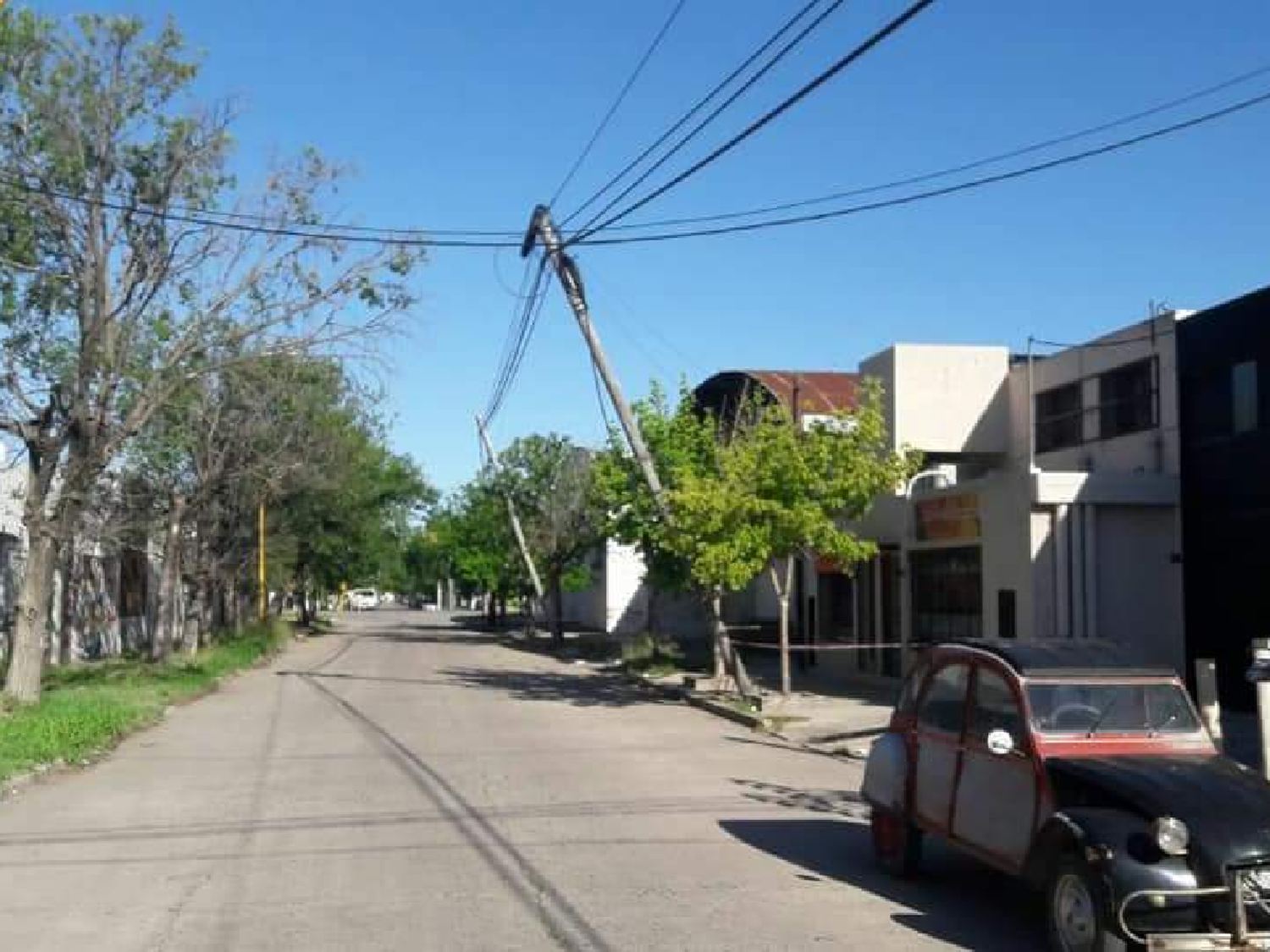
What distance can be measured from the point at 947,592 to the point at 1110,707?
17.8 m

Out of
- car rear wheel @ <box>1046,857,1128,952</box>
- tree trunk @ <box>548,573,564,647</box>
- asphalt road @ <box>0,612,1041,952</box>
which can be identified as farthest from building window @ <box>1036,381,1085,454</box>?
tree trunk @ <box>548,573,564,647</box>

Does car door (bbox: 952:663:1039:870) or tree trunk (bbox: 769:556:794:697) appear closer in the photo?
car door (bbox: 952:663:1039:870)

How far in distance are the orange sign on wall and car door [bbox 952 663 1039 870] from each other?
16053 mm

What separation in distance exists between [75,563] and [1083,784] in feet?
103

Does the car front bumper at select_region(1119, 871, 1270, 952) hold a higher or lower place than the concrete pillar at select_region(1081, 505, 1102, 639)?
lower

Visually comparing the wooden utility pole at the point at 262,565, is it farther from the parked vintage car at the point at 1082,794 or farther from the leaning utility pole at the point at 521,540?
the parked vintage car at the point at 1082,794

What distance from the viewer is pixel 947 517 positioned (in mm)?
25906

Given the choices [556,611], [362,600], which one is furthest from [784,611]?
[362,600]

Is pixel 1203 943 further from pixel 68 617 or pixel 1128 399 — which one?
pixel 68 617

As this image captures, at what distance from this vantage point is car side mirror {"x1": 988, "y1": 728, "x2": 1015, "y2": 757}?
823 cm

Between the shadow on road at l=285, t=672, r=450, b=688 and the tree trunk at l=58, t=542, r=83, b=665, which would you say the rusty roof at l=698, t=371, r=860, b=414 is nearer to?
the shadow on road at l=285, t=672, r=450, b=688

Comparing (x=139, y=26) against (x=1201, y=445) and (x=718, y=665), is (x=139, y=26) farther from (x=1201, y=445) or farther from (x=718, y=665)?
(x=1201, y=445)

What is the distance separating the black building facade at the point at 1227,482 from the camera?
21234mm

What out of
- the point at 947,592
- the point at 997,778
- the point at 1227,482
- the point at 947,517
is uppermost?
the point at 1227,482
